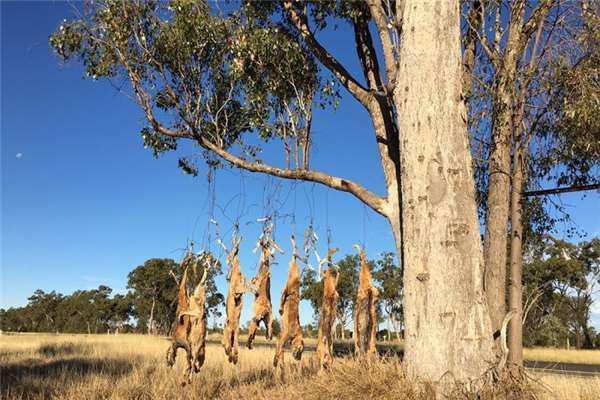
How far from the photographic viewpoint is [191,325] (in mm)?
5453

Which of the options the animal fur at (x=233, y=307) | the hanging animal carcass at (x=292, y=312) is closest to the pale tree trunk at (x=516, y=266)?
the hanging animal carcass at (x=292, y=312)

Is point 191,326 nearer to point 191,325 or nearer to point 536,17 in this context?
point 191,325

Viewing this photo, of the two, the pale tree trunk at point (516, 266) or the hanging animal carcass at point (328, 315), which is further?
the pale tree trunk at point (516, 266)

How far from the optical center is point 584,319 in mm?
46562

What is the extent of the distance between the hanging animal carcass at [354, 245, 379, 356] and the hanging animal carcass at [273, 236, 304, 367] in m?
0.70

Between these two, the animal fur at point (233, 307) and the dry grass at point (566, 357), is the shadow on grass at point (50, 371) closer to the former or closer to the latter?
the animal fur at point (233, 307)

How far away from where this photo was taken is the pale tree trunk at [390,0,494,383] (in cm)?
456

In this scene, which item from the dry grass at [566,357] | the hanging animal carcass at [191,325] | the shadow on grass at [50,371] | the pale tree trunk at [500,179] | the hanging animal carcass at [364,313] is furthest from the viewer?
the dry grass at [566,357]

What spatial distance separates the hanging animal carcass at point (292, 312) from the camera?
5.45 meters

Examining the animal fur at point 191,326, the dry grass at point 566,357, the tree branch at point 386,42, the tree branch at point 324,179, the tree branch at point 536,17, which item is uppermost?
the tree branch at point 536,17

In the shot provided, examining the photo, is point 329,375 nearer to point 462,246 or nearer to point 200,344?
point 200,344

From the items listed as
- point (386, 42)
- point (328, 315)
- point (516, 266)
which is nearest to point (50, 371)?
point (328, 315)

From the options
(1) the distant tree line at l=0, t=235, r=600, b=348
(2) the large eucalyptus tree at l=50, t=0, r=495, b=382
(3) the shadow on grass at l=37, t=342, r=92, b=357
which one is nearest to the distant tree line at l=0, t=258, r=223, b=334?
(1) the distant tree line at l=0, t=235, r=600, b=348

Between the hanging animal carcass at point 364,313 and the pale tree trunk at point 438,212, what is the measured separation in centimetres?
90
